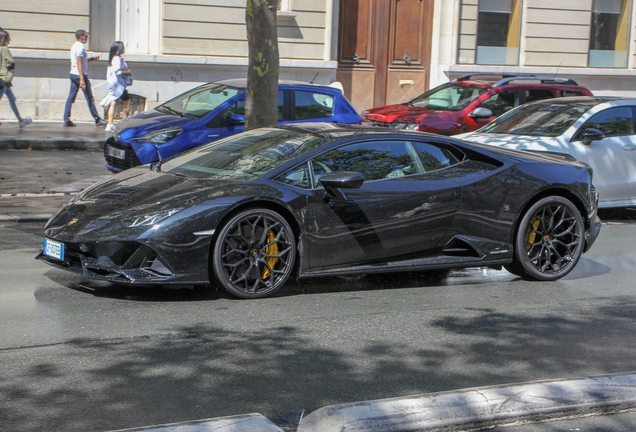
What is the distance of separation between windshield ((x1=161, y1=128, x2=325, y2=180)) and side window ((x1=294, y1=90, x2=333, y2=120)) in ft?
19.3

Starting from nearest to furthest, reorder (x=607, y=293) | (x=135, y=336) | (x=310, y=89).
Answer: (x=135, y=336) → (x=607, y=293) → (x=310, y=89)

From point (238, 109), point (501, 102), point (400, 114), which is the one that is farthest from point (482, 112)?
point (238, 109)

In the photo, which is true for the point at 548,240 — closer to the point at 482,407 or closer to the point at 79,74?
the point at 482,407

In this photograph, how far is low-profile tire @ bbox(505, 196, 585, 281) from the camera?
7.93 m

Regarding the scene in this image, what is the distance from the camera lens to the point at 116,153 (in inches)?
502

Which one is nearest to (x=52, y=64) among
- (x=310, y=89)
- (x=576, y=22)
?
(x=310, y=89)

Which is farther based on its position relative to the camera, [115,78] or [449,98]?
[115,78]

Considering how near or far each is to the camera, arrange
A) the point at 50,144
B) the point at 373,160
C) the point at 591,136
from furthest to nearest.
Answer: the point at 50,144, the point at 591,136, the point at 373,160

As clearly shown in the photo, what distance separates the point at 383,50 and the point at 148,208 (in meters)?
18.4

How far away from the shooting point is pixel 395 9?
24.2 metres

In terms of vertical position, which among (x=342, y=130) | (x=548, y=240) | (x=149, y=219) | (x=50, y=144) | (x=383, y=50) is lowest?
(x=50, y=144)

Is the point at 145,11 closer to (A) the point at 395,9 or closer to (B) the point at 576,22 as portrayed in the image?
(A) the point at 395,9

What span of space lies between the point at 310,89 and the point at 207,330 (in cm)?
856

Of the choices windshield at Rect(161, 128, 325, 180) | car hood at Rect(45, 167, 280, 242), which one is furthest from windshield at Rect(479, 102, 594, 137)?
car hood at Rect(45, 167, 280, 242)
